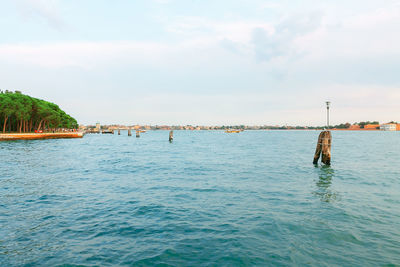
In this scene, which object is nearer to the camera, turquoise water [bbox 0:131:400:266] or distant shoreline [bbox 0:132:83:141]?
turquoise water [bbox 0:131:400:266]

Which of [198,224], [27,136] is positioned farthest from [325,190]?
[27,136]

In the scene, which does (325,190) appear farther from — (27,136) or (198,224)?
(27,136)

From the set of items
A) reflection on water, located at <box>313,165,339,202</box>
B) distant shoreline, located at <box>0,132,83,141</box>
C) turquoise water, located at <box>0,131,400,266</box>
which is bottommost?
reflection on water, located at <box>313,165,339,202</box>

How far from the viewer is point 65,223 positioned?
9469 mm

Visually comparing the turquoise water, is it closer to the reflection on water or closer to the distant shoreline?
the reflection on water

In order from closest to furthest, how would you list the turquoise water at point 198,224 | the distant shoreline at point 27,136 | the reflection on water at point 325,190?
the turquoise water at point 198,224 < the reflection on water at point 325,190 < the distant shoreline at point 27,136

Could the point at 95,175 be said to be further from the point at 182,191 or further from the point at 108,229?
the point at 108,229

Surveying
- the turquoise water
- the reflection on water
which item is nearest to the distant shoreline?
the turquoise water

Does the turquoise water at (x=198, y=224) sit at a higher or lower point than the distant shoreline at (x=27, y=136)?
lower

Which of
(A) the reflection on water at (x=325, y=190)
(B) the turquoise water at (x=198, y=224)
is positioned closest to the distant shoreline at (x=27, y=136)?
(B) the turquoise water at (x=198, y=224)

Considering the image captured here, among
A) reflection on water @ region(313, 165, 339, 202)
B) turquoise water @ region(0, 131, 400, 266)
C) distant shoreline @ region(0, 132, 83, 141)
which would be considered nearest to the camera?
turquoise water @ region(0, 131, 400, 266)

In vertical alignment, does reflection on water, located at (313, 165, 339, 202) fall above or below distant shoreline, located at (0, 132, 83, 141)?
below

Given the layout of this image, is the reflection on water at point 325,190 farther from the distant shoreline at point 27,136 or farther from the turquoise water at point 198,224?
the distant shoreline at point 27,136

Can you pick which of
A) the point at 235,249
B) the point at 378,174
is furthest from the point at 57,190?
the point at 378,174
